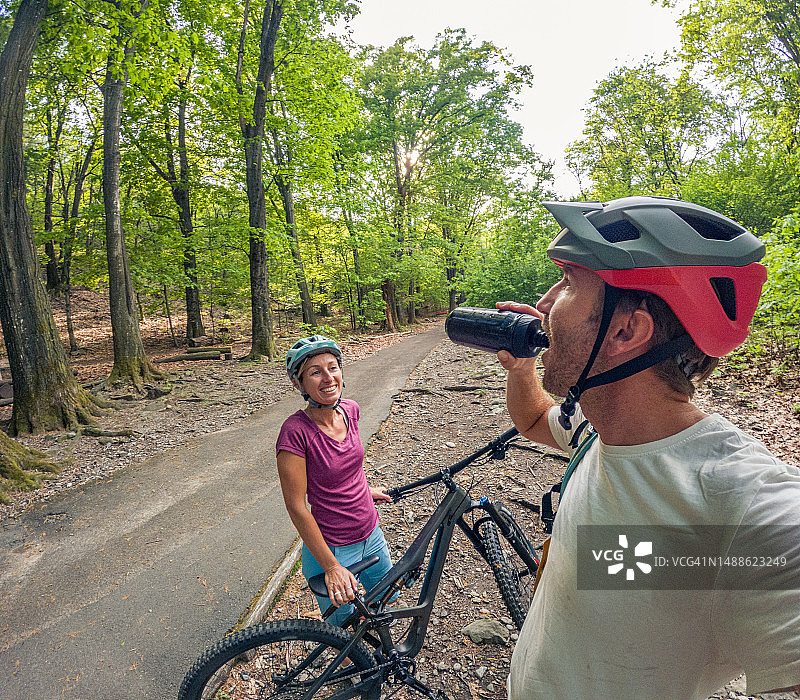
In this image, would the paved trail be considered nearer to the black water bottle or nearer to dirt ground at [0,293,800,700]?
dirt ground at [0,293,800,700]

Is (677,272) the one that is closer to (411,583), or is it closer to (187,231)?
(411,583)

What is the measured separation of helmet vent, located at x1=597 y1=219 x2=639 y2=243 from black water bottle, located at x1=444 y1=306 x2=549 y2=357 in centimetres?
37

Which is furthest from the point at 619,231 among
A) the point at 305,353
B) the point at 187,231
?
the point at 187,231

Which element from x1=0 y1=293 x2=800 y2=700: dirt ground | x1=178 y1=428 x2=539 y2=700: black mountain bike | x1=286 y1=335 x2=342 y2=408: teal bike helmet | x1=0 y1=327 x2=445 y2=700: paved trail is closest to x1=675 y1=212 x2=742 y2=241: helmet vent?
x1=178 y1=428 x2=539 y2=700: black mountain bike

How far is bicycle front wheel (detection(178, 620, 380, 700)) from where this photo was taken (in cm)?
186

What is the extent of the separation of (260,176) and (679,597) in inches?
534

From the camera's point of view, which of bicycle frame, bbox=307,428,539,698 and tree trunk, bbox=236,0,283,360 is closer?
bicycle frame, bbox=307,428,539,698

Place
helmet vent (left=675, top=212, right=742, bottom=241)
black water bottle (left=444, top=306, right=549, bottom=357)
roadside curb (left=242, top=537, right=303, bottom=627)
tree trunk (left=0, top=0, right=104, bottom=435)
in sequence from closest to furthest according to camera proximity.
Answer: helmet vent (left=675, top=212, right=742, bottom=241) → black water bottle (left=444, top=306, right=549, bottom=357) → roadside curb (left=242, top=537, right=303, bottom=627) → tree trunk (left=0, top=0, right=104, bottom=435)

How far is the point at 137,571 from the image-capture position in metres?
3.88

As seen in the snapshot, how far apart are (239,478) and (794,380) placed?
26.7 feet

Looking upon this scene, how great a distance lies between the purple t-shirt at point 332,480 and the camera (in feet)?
7.52

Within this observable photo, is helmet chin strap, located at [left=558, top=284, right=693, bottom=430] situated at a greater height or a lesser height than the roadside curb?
greater

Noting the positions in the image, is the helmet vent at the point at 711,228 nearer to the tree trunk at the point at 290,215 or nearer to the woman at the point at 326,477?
the woman at the point at 326,477

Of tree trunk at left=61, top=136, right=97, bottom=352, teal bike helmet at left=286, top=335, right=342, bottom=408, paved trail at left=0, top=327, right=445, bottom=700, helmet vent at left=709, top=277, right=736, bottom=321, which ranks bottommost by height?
paved trail at left=0, top=327, right=445, bottom=700
